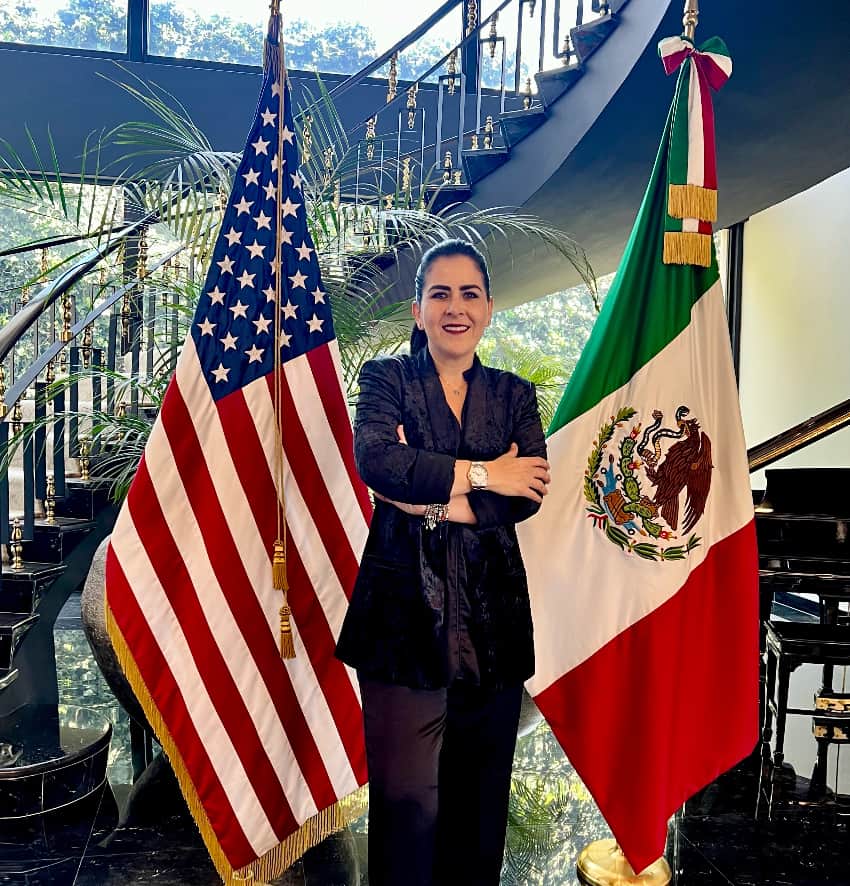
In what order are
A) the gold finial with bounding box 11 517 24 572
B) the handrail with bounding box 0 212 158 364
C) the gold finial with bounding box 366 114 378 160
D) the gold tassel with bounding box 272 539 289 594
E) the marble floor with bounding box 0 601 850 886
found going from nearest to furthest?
the gold tassel with bounding box 272 539 289 594, the marble floor with bounding box 0 601 850 886, the handrail with bounding box 0 212 158 364, the gold finial with bounding box 11 517 24 572, the gold finial with bounding box 366 114 378 160

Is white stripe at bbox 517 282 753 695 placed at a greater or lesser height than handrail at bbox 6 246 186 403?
lesser

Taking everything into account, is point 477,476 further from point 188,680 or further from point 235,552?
point 188,680

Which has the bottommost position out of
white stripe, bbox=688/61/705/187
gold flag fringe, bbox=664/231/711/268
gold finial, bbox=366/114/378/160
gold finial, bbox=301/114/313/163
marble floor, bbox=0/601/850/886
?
marble floor, bbox=0/601/850/886

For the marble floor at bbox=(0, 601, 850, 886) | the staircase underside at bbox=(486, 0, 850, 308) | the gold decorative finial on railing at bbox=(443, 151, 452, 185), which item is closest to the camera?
the marble floor at bbox=(0, 601, 850, 886)

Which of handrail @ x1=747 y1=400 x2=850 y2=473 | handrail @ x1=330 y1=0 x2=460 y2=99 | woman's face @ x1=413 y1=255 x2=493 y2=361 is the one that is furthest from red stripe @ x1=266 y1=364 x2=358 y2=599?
handrail @ x1=330 y1=0 x2=460 y2=99

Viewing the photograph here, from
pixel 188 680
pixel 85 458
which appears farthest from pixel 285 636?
pixel 85 458

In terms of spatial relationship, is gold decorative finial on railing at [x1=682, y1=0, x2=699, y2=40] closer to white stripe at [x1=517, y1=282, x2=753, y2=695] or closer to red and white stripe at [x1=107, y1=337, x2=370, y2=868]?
white stripe at [x1=517, y1=282, x2=753, y2=695]

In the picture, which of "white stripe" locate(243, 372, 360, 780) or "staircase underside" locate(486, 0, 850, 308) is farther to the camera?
"staircase underside" locate(486, 0, 850, 308)

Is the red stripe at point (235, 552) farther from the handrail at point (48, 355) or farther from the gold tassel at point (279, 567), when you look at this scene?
the handrail at point (48, 355)

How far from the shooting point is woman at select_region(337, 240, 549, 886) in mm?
1792

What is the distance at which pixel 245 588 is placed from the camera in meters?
2.19

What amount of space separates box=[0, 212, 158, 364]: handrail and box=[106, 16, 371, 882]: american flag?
0.79 metres

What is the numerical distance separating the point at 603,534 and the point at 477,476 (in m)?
0.57

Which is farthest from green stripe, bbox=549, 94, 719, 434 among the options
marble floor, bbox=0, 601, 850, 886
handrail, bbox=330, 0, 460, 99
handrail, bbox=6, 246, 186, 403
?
handrail, bbox=330, 0, 460, 99
